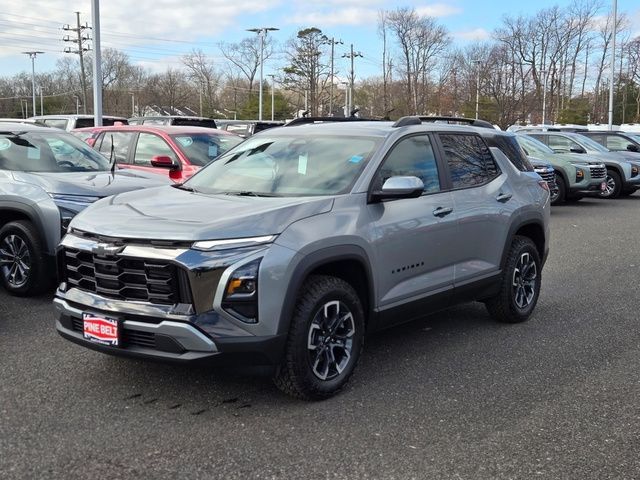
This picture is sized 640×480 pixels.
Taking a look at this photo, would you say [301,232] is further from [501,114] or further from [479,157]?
[501,114]

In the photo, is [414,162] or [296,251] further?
[414,162]

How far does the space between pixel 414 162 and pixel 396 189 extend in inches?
30.0

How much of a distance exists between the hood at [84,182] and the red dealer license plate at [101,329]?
2784 millimetres

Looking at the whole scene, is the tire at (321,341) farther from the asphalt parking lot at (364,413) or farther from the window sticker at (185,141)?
the window sticker at (185,141)

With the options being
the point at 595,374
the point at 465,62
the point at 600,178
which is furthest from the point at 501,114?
the point at 595,374

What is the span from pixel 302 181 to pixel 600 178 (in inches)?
545

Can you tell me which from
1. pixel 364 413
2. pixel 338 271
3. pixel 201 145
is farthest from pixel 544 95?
pixel 364 413

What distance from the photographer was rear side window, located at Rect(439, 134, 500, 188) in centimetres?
555

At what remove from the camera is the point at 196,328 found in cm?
380

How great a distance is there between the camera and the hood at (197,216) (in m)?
3.92

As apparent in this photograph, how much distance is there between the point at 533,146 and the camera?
1670 cm

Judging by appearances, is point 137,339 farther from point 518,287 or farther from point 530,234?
point 530,234

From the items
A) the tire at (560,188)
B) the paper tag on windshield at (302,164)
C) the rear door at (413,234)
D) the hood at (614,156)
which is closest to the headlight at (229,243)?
the rear door at (413,234)

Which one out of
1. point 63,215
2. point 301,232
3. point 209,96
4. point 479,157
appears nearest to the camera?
point 301,232
